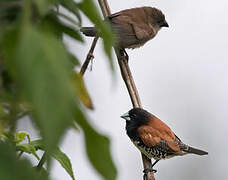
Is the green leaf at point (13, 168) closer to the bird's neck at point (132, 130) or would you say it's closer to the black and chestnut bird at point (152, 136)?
the black and chestnut bird at point (152, 136)

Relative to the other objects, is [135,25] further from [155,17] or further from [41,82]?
[41,82]

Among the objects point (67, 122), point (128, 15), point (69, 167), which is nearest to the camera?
point (67, 122)

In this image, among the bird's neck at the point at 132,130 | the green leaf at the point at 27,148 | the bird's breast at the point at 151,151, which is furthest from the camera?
the bird's neck at the point at 132,130

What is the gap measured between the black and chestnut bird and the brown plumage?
773mm

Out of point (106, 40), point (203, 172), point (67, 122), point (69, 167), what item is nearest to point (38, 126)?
point (67, 122)

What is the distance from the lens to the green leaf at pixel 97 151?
71 cm

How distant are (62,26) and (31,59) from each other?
8.4 inches

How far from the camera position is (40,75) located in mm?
598

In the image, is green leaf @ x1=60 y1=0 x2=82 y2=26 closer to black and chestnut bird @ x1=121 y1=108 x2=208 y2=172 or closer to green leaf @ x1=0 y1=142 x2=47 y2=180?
green leaf @ x1=0 y1=142 x2=47 y2=180

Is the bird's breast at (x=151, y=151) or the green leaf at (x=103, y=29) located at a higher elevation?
the green leaf at (x=103, y=29)

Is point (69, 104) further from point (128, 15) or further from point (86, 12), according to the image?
point (128, 15)

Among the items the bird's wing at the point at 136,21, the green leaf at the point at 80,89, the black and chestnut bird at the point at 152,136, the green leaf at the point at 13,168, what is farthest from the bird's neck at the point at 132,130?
the green leaf at the point at 13,168

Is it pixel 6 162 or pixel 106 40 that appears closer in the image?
pixel 6 162

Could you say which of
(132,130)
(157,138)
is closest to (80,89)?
(157,138)
